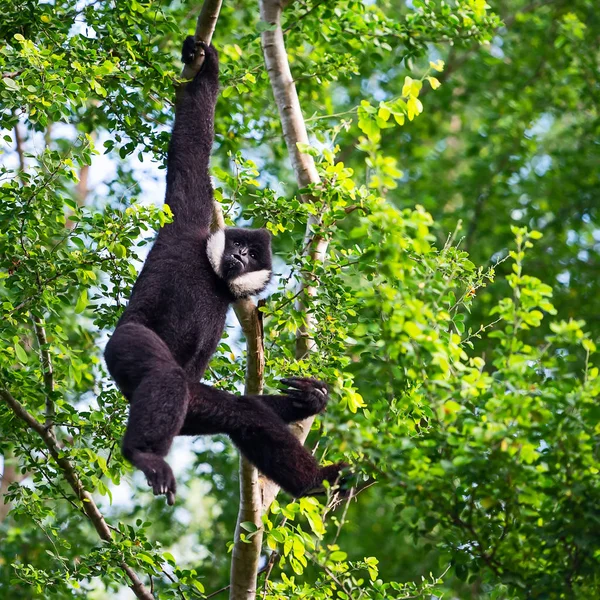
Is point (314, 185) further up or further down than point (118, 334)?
further up

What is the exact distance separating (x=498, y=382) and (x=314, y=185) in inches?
88.0

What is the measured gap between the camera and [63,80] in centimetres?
520

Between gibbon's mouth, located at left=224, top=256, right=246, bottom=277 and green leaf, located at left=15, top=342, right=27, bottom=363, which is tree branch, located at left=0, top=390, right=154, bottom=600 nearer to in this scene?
green leaf, located at left=15, top=342, right=27, bottom=363

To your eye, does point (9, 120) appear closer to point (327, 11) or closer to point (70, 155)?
point (70, 155)

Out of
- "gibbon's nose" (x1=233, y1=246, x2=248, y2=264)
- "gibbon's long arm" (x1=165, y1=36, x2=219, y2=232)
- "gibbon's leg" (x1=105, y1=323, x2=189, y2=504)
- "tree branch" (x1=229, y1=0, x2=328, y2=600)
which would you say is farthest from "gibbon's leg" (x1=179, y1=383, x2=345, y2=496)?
"gibbon's long arm" (x1=165, y1=36, x2=219, y2=232)

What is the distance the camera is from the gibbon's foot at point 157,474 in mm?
4746

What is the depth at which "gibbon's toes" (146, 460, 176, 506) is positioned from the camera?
4.74 metres

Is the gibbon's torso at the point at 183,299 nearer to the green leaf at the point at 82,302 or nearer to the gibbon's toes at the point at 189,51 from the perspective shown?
the green leaf at the point at 82,302

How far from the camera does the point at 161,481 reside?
15.6ft

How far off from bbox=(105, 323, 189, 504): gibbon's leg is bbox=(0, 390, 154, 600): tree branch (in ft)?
2.12

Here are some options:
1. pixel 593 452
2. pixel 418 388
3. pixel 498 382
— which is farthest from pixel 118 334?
pixel 593 452

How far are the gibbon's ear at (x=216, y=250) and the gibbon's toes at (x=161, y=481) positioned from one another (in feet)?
5.41

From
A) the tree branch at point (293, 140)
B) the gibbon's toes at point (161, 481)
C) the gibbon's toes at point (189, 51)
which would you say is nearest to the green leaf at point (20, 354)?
the gibbon's toes at point (161, 481)

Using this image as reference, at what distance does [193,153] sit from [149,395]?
6.04ft
